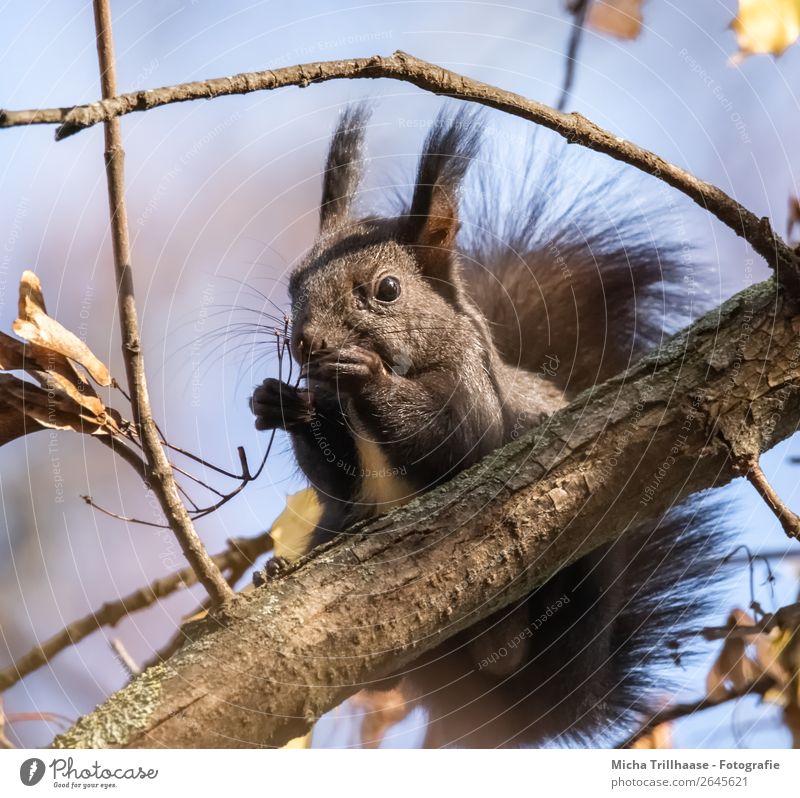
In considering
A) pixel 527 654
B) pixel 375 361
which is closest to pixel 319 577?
pixel 375 361

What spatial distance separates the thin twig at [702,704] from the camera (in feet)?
4.98

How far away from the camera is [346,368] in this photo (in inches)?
62.0

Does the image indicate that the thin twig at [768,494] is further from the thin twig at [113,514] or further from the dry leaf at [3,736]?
the dry leaf at [3,736]

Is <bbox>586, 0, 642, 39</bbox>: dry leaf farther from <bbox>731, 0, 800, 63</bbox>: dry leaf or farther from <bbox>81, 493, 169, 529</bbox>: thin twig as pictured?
<bbox>81, 493, 169, 529</bbox>: thin twig

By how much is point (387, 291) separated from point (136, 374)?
0.69m

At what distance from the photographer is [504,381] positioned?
5.78 feet

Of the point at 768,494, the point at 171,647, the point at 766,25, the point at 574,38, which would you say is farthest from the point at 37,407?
the point at 766,25

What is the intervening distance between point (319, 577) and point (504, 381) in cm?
77

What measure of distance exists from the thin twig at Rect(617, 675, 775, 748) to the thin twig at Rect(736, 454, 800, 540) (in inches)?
21.3

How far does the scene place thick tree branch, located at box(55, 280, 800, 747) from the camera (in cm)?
108

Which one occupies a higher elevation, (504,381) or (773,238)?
(504,381)

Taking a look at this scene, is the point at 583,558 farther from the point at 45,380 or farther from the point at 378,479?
the point at 45,380

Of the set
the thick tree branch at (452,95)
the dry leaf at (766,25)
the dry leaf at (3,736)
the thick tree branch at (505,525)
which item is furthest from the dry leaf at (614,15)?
the dry leaf at (3,736)

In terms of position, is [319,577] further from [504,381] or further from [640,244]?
[640,244]
